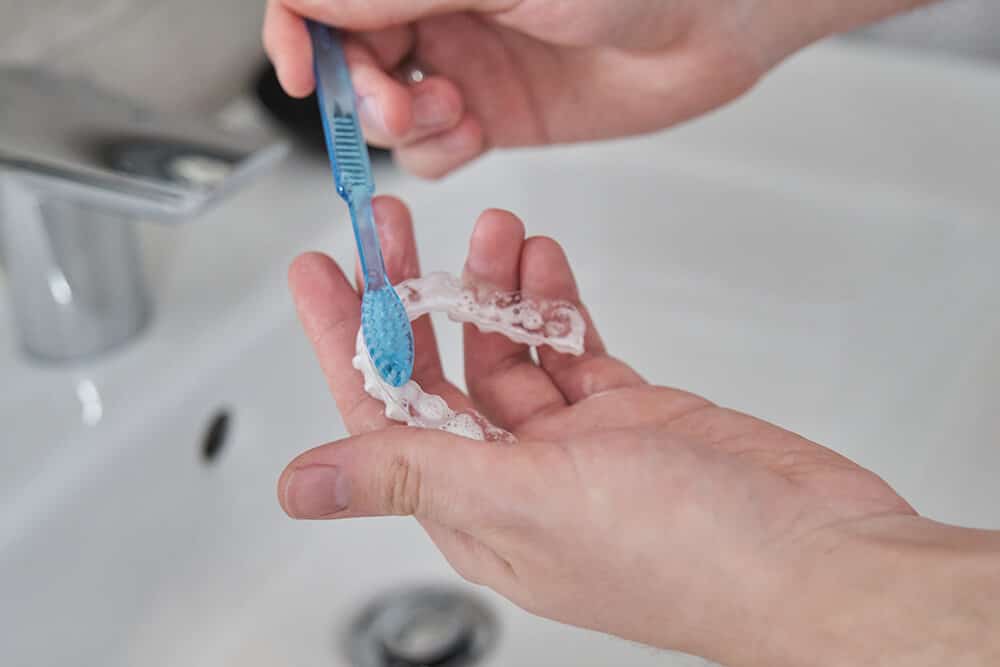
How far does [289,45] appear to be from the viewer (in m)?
0.56

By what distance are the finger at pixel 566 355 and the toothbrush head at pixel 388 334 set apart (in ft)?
0.26

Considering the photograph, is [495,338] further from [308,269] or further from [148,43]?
[148,43]

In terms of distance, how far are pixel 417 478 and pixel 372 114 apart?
256mm

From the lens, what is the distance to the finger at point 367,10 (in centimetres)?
55

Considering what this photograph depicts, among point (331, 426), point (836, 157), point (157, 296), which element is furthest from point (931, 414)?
point (157, 296)

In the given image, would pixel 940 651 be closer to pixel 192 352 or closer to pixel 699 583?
pixel 699 583

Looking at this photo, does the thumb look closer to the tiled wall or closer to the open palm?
the open palm

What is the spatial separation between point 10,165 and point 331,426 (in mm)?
223

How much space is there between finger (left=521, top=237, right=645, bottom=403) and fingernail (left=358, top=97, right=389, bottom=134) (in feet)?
0.33

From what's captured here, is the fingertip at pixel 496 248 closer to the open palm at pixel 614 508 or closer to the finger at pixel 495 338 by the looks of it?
the finger at pixel 495 338

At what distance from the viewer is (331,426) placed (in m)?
0.69

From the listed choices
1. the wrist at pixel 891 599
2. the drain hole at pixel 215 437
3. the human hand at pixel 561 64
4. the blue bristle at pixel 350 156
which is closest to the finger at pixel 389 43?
the human hand at pixel 561 64

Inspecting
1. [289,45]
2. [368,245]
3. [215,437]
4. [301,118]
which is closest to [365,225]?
[368,245]

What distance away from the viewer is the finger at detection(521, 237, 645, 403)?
521mm
